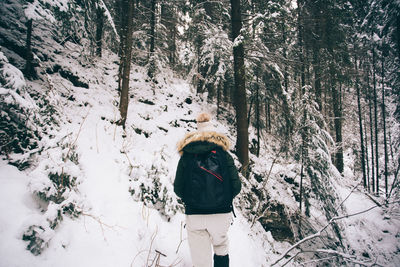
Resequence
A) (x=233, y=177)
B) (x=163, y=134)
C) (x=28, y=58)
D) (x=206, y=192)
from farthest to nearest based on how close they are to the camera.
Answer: (x=163, y=134), (x=28, y=58), (x=233, y=177), (x=206, y=192)

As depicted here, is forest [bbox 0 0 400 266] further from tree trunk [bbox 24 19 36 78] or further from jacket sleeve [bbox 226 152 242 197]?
jacket sleeve [bbox 226 152 242 197]

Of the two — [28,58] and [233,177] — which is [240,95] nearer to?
[233,177]

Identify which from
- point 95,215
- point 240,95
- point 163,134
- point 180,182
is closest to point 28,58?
point 163,134

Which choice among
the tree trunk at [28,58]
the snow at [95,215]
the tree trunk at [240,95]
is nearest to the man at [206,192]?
the snow at [95,215]

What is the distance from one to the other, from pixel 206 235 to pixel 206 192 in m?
0.65

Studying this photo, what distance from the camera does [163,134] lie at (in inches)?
342

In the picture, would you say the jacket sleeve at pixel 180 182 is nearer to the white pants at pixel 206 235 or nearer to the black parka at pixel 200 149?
the black parka at pixel 200 149

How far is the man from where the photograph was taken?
2.31 m

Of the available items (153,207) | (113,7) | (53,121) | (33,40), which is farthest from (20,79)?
(113,7)

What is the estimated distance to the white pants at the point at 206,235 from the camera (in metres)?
2.33

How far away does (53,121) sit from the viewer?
15.7 feet

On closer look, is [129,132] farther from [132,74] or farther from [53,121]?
[132,74]

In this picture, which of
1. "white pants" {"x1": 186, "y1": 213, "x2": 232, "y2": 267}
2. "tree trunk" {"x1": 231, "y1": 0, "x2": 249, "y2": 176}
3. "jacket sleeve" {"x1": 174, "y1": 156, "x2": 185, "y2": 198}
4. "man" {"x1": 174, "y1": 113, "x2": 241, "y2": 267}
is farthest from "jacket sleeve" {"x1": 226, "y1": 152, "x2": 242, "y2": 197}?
"tree trunk" {"x1": 231, "y1": 0, "x2": 249, "y2": 176}

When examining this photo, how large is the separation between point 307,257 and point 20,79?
10644mm
